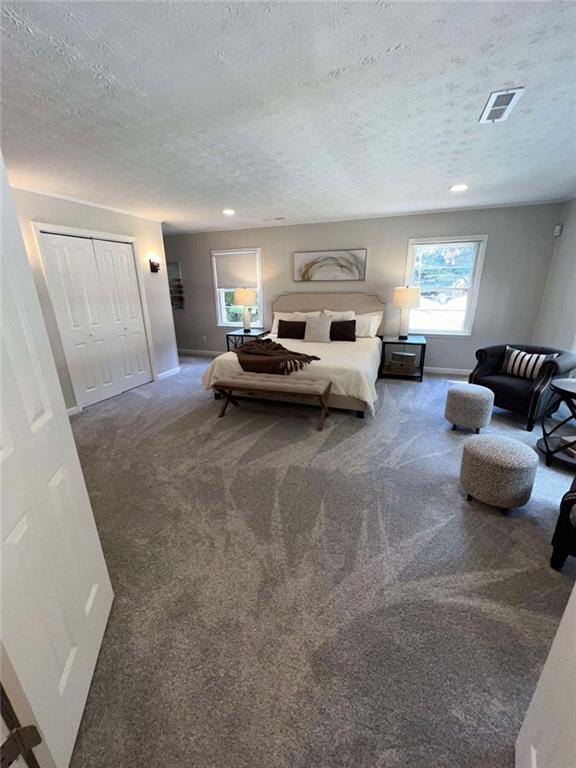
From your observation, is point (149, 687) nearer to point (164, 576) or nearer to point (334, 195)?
point (164, 576)

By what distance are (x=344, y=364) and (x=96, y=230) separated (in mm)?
3512

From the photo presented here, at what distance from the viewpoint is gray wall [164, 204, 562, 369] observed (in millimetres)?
4250

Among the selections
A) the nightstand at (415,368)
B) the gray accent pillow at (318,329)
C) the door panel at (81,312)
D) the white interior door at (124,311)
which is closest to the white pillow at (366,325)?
the nightstand at (415,368)

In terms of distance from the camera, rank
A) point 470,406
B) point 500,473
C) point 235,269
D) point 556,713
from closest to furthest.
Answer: point 556,713, point 500,473, point 470,406, point 235,269

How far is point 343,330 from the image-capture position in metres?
4.59

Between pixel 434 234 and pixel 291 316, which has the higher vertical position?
pixel 434 234

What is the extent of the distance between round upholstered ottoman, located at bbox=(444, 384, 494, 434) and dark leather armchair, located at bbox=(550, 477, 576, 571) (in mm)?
1440

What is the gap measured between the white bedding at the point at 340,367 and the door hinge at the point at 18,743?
115 inches

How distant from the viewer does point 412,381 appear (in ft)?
15.4

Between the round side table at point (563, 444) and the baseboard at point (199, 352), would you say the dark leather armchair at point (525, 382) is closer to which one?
the round side table at point (563, 444)

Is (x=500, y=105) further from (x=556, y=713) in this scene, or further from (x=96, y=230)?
(x=96, y=230)

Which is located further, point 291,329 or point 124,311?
point 291,329

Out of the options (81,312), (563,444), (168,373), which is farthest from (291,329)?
(563,444)

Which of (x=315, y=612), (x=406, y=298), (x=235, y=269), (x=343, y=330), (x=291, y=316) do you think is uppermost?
(x=235, y=269)
